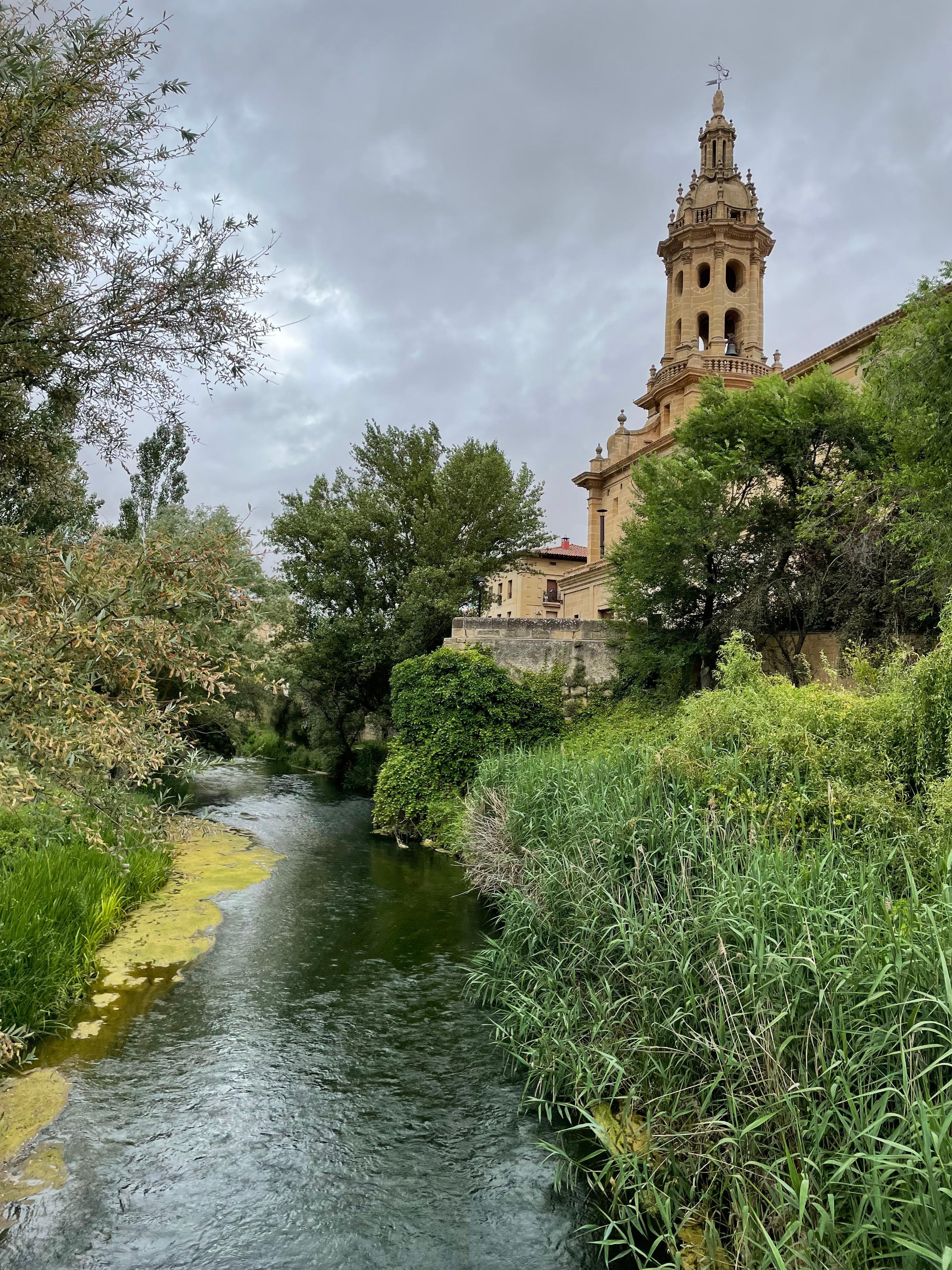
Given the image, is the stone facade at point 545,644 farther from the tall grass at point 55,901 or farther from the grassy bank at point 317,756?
the tall grass at point 55,901

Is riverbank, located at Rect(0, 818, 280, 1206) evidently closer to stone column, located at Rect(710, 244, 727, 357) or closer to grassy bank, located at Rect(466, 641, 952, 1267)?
grassy bank, located at Rect(466, 641, 952, 1267)

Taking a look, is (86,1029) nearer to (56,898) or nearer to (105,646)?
(56,898)

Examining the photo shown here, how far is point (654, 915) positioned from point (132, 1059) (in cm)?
399

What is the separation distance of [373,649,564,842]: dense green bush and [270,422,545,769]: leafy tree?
5.65 meters

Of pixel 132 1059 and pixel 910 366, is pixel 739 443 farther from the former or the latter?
pixel 132 1059

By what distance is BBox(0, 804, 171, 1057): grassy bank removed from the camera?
5375 millimetres

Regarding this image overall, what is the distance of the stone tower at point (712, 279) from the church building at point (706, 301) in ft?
0.11

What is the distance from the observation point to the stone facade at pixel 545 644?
15.9 m

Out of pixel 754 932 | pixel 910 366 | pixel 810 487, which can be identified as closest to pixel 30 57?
pixel 754 932

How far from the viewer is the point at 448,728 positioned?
14.6 meters

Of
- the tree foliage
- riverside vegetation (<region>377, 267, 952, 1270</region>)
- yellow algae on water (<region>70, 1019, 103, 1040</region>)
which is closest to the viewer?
the tree foliage

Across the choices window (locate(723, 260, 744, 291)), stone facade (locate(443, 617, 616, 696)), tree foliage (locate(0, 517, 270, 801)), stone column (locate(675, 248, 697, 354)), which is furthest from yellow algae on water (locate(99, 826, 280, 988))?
window (locate(723, 260, 744, 291))

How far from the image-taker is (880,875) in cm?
479

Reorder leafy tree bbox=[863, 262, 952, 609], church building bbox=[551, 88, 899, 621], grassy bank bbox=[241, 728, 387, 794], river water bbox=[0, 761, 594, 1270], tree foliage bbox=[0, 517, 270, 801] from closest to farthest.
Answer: tree foliage bbox=[0, 517, 270, 801], river water bbox=[0, 761, 594, 1270], leafy tree bbox=[863, 262, 952, 609], grassy bank bbox=[241, 728, 387, 794], church building bbox=[551, 88, 899, 621]
